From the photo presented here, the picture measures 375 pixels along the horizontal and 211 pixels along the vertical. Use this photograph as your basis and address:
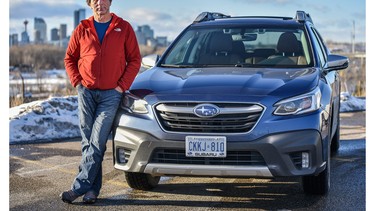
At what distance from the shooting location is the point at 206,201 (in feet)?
19.5

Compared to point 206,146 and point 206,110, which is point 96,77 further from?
point 206,146

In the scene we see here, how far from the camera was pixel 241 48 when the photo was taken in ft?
23.2

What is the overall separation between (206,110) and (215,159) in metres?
0.42

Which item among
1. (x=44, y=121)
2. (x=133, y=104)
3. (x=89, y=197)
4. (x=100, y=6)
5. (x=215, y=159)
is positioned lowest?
(x=44, y=121)

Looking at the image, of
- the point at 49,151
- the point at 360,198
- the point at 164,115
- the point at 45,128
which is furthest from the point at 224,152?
the point at 45,128

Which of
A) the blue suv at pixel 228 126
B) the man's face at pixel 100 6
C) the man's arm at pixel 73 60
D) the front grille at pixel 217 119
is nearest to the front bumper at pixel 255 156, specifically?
the blue suv at pixel 228 126

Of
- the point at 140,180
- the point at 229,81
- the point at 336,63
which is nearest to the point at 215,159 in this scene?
the point at 229,81

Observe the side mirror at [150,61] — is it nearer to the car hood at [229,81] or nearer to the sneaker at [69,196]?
the car hood at [229,81]

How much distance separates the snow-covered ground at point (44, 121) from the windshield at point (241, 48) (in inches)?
157

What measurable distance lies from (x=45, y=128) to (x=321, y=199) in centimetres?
599

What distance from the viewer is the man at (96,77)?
5953 millimetres

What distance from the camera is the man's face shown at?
5969mm

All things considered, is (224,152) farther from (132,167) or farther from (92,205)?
(92,205)

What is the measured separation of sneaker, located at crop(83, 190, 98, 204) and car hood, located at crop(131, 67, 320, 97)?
101 centimetres
